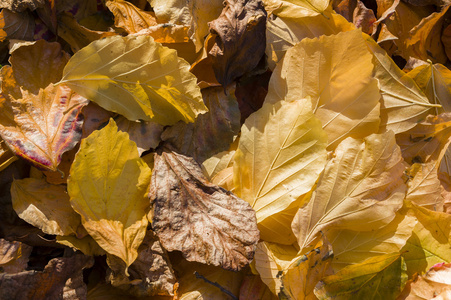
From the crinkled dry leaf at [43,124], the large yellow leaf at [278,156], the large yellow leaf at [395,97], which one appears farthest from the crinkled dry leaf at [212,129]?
the large yellow leaf at [395,97]

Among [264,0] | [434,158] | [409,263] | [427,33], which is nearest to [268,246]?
[409,263]

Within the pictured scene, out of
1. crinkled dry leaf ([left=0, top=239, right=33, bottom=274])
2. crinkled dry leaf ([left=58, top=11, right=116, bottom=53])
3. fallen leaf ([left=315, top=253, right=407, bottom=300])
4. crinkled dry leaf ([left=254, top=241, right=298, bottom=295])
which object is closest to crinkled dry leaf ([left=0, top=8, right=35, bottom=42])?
crinkled dry leaf ([left=58, top=11, right=116, bottom=53])

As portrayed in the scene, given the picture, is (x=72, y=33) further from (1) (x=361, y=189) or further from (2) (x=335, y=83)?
(1) (x=361, y=189)

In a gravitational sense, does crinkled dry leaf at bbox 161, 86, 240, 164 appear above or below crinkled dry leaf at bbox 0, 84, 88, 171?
below

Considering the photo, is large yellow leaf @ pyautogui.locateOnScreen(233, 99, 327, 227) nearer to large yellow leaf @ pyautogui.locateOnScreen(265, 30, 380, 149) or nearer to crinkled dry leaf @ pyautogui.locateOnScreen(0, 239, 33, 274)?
large yellow leaf @ pyautogui.locateOnScreen(265, 30, 380, 149)

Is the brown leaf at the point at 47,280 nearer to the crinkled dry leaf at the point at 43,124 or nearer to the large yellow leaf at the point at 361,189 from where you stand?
the crinkled dry leaf at the point at 43,124
